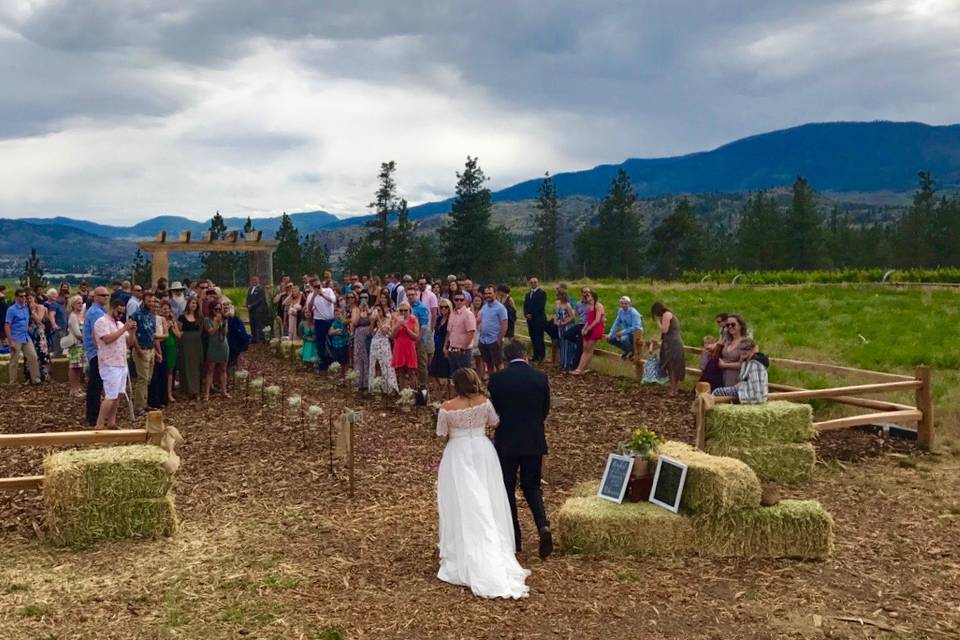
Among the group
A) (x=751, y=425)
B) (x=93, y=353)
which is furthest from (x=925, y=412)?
(x=93, y=353)

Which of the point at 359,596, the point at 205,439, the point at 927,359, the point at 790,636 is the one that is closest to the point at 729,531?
the point at 790,636

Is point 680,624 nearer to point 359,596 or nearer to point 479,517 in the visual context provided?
point 479,517

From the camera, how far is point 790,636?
5.48m

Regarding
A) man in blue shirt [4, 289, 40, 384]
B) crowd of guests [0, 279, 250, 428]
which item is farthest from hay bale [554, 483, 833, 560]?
man in blue shirt [4, 289, 40, 384]

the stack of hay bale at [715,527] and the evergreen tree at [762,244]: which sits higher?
the evergreen tree at [762,244]

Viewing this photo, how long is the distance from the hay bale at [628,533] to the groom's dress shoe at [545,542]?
0.24 m

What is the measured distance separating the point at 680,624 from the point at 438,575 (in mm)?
1816

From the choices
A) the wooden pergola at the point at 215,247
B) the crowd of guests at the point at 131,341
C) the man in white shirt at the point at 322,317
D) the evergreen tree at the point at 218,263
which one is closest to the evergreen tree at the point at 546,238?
the evergreen tree at the point at 218,263

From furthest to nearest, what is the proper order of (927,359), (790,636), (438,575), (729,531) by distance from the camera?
(927,359)
(729,531)
(438,575)
(790,636)

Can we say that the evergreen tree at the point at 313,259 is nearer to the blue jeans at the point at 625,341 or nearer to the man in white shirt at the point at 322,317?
the man in white shirt at the point at 322,317

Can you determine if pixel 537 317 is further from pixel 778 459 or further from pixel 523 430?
pixel 523 430

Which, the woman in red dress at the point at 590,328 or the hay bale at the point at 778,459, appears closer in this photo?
the hay bale at the point at 778,459

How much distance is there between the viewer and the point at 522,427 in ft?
22.1

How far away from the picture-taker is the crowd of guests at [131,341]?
10.8 m
